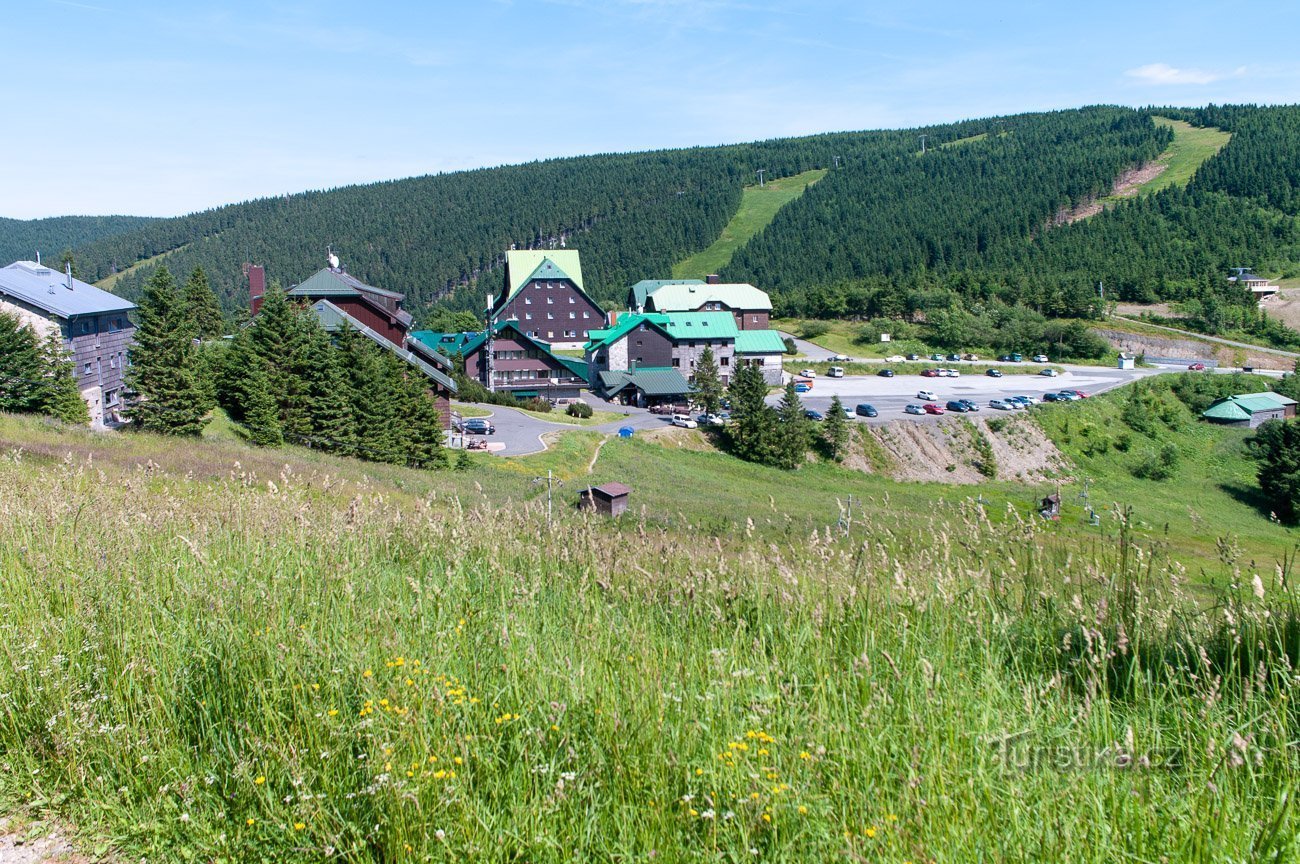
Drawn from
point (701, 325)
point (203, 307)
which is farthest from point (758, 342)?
point (203, 307)

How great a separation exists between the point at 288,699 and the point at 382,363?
3246 cm

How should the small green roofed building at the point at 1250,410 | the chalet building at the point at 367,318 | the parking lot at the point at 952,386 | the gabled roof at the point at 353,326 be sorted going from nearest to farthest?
1. the gabled roof at the point at 353,326
2. the chalet building at the point at 367,318
3. the parking lot at the point at 952,386
4. the small green roofed building at the point at 1250,410

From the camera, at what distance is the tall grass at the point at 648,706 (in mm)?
2557

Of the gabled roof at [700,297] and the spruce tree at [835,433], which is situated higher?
the gabled roof at [700,297]

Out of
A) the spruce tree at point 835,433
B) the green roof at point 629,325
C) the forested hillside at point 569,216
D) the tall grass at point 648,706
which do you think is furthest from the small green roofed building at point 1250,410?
the tall grass at point 648,706

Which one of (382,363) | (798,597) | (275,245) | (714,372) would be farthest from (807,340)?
(275,245)

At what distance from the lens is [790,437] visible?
4828 cm

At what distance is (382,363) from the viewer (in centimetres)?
3397

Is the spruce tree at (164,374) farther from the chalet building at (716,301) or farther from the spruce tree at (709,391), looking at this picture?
the chalet building at (716,301)

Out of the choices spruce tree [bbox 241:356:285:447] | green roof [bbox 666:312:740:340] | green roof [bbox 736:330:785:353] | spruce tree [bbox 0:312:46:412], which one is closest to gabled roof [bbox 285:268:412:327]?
spruce tree [bbox 241:356:285:447]

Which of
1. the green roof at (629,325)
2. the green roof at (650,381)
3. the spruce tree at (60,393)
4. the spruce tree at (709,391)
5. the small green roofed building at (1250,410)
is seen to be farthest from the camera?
the green roof at (629,325)

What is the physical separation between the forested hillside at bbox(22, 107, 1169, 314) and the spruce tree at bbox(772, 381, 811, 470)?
245 ft

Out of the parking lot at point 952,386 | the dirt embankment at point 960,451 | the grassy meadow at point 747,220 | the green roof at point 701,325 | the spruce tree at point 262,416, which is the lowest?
the dirt embankment at point 960,451

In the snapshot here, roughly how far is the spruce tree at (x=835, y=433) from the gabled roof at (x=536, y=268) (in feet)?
157
